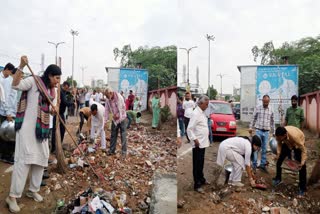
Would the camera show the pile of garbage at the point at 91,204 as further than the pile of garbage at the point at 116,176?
No

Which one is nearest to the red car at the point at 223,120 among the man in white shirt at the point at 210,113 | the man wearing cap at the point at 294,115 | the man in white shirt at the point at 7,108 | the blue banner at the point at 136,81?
the man in white shirt at the point at 210,113

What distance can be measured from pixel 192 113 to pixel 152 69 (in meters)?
0.56

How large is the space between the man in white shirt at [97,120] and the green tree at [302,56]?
2.08m

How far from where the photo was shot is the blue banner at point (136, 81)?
8.54ft

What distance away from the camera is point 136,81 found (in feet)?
8.68

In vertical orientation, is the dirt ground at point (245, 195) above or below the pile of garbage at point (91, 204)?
above

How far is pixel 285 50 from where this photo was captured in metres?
1.99

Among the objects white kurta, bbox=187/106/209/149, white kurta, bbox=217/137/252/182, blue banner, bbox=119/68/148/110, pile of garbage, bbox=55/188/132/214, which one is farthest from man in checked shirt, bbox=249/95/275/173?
pile of garbage, bbox=55/188/132/214

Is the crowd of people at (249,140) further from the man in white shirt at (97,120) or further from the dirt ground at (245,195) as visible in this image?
the man in white shirt at (97,120)

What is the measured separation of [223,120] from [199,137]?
253 mm

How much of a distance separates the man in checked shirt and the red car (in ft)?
0.53

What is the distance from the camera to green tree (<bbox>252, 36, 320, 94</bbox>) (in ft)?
6.44

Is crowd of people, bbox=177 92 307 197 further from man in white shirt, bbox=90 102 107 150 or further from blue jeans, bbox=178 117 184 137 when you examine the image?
man in white shirt, bbox=90 102 107 150

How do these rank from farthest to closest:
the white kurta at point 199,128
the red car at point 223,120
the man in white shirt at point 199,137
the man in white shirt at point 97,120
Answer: the man in white shirt at point 97,120 < the white kurta at point 199,128 < the red car at point 223,120 < the man in white shirt at point 199,137
